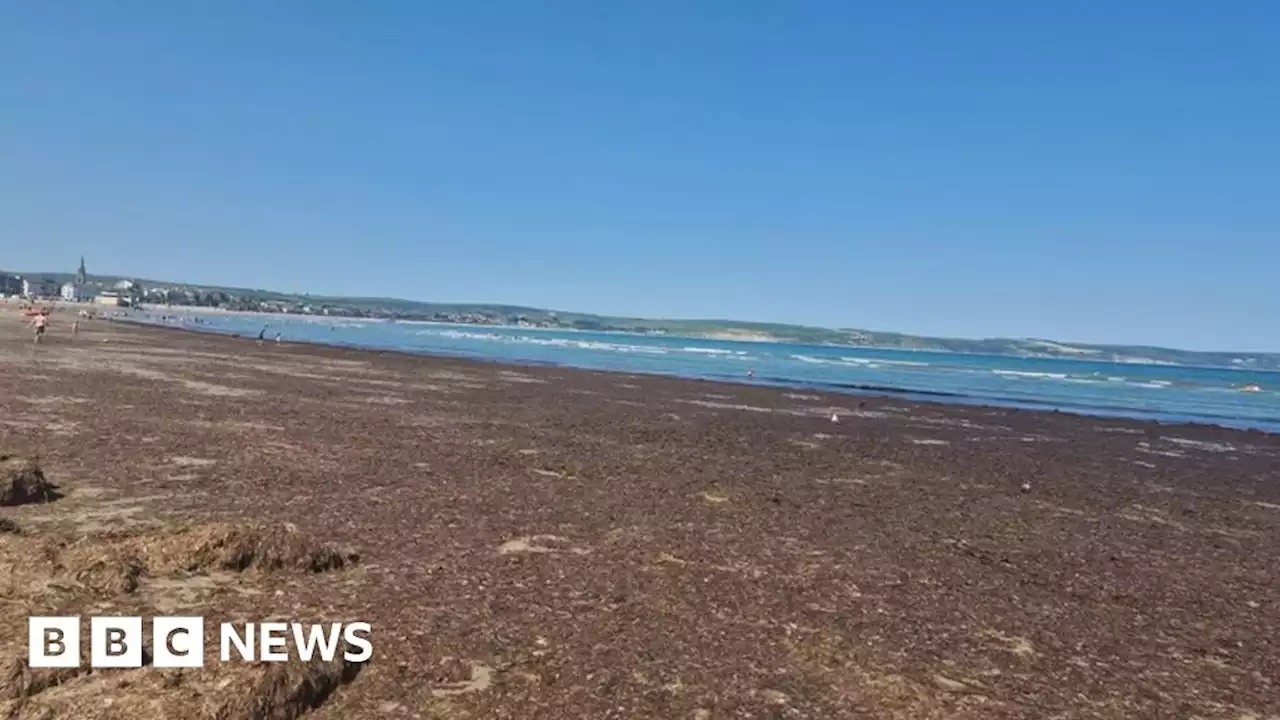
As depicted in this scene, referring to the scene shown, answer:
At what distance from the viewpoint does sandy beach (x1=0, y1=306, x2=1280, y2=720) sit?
650 cm

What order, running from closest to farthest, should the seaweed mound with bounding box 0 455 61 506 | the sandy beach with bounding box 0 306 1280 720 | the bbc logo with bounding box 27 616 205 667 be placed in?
the bbc logo with bounding box 27 616 205 667 → the sandy beach with bounding box 0 306 1280 720 → the seaweed mound with bounding box 0 455 61 506

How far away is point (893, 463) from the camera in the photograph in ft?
69.3

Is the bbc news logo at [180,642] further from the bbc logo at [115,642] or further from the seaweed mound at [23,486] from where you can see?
the seaweed mound at [23,486]

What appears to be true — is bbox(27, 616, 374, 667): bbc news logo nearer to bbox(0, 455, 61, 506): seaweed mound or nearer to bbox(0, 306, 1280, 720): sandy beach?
bbox(0, 306, 1280, 720): sandy beach

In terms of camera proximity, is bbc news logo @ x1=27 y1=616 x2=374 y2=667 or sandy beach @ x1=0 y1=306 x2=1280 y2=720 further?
sandy beach @ x1=0 y1=306 x2=1280 y2=720

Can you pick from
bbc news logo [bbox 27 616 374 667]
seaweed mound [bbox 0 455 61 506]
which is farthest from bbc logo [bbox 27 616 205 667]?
seaweed mound [bbox 0 455 61 506]

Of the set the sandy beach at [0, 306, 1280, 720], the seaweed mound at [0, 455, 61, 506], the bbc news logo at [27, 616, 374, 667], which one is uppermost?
the seaweed mound at [0, 455, 61, 506]

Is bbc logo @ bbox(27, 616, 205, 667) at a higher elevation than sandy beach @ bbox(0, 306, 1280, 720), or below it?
higher

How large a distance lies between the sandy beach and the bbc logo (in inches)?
9.0

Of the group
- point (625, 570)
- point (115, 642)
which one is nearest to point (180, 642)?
point (115, 642)

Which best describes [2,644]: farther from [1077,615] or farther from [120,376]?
[120,376]

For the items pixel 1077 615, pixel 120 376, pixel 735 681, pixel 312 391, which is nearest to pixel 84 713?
pixel 735 681

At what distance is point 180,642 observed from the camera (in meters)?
6.45

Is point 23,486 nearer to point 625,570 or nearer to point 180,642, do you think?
point 180,642
